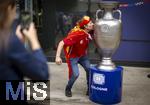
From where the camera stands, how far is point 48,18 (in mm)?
8961

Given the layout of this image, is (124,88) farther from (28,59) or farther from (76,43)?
(28,59)

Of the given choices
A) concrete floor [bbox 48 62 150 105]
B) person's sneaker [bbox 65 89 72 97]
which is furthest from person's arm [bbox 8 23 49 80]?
person's sneaker [bbox 65 89 72 97]

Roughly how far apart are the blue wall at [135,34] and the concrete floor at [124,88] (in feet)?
0.97

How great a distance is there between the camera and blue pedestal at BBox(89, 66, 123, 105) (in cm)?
567

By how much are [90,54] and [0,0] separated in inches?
270

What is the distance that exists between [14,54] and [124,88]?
507cm

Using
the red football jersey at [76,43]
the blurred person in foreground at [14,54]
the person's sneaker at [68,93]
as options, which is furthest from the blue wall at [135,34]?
the blurred person in foreground at [14,54]

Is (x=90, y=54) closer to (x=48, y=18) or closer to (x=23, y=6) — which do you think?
(x=48, y=18)

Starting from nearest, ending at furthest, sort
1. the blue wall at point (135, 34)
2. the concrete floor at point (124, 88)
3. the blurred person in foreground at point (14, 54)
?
the blurred person in foreground at point (14, 54), the concrete floor at point (124, 88), the blue wall at point (135, 34)

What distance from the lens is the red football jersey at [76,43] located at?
227 inches

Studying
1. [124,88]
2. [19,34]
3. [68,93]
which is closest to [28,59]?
[19,34]

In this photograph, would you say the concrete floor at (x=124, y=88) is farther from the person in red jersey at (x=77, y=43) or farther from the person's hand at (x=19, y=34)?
the person's hand at (x=19, y=34)

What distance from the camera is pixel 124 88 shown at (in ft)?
22.8

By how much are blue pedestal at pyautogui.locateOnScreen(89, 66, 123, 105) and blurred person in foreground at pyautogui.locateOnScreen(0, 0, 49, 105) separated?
11.6ft
